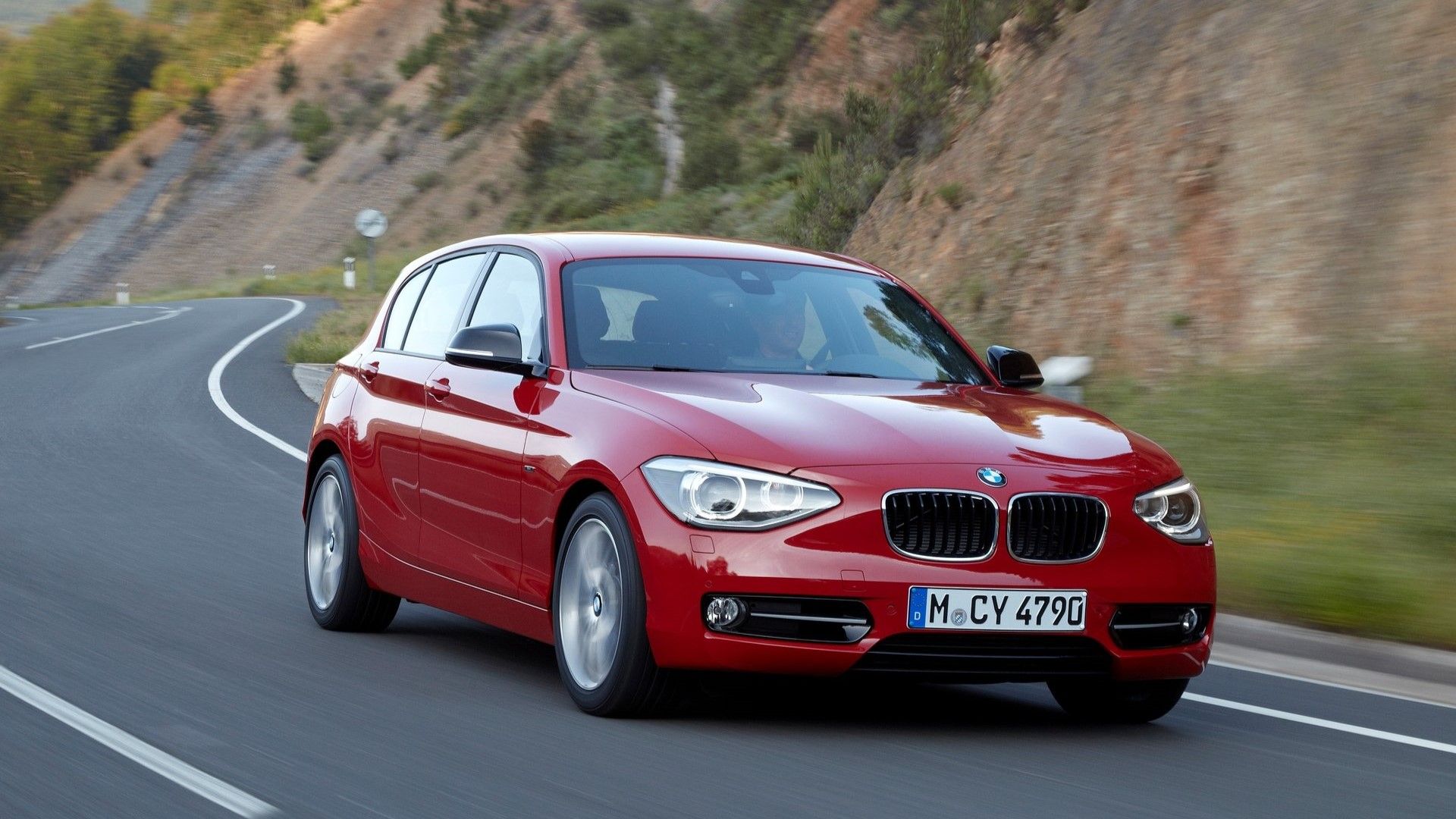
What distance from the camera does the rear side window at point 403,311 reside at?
27.3 feet

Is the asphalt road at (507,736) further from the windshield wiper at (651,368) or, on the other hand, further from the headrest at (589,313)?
the headrest at (589,313)

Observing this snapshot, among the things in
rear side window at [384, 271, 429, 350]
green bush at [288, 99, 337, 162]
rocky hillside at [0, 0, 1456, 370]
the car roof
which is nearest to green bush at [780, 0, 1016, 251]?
rocky hillside at [0, 0, 1456, 370]

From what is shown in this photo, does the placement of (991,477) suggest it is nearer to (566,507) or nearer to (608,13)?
(566,507)

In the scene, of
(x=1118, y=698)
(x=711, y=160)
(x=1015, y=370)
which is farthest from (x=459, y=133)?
(x=1118, y=698)

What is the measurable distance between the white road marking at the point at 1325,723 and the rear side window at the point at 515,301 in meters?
2.70

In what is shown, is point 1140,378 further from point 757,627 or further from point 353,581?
point 757,627

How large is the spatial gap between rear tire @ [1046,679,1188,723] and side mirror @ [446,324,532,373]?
2102mm

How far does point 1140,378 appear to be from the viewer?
1680 cm

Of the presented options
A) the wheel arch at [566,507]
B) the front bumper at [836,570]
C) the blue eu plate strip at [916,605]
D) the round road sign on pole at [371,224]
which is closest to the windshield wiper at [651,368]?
the wheel arch at [566,507]

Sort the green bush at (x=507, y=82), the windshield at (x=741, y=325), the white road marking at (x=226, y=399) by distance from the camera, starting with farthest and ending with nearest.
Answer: the green bush at (x=507, y=82)
the white road marking at (x=226, y=399)
the windshield at (x=741, y=325)

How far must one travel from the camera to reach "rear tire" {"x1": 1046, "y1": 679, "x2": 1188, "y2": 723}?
643cm

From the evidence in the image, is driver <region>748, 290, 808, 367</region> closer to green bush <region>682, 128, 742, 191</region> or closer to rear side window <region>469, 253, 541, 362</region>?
rear side window <region>469, 253, 541, 362</region>

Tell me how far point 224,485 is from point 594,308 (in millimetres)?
7581

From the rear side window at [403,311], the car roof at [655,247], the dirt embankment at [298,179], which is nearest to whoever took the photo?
the car roof at [655,247]
